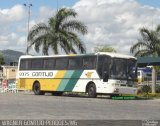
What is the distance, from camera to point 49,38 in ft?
154

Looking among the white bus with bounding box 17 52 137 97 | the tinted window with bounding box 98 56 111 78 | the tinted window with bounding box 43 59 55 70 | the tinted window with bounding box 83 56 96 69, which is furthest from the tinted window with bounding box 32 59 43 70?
the tinted window with bounding box 98 56 111 78

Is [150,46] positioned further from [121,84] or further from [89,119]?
[89,119]

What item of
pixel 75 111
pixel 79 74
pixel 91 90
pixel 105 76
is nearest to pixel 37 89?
pixel 79 74

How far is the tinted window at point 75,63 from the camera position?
33.6 metres

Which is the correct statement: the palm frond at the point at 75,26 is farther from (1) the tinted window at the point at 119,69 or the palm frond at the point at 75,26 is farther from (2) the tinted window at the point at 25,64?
(1) the tinted window at the point at 119,69

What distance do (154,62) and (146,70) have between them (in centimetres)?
2488

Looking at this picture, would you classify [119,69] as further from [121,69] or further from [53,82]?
[53,82]

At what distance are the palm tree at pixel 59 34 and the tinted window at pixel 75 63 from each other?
1220 cm

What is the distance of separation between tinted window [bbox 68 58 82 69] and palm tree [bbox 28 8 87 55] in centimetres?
1220

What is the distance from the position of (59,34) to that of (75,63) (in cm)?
1345

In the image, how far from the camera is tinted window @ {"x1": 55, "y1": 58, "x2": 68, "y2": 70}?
34.8 meters

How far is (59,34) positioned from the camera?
154 feet

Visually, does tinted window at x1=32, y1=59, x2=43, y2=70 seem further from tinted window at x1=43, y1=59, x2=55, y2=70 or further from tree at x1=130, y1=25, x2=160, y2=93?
tree at x1=130, y1=25, x2=160, y2=93

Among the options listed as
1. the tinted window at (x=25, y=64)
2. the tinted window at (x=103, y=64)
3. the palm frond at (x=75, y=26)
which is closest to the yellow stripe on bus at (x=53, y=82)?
the tinted window at (x=25, y=64)
